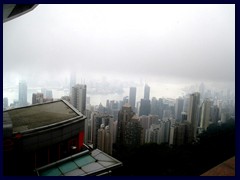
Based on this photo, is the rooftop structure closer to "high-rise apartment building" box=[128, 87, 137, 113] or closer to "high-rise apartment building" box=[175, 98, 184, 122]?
"high-rise apartment building" box=[128, 87, 137, 113]

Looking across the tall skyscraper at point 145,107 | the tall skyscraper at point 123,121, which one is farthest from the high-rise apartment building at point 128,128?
the tall skyscraper at point 145,107

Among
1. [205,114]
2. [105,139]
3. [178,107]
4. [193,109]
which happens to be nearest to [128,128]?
[105,139]

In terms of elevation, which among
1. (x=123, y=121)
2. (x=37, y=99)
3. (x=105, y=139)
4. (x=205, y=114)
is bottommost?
(x=105, y=139)

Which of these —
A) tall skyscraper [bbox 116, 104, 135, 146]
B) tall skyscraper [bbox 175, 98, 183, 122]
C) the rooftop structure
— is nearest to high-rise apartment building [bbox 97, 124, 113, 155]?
tall skyscraper [bbox 116, 104, 135, 146]

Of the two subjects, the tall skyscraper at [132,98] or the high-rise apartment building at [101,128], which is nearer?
the high-rise apartment building at [101,128]

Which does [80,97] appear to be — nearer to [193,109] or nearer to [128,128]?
[128,128]

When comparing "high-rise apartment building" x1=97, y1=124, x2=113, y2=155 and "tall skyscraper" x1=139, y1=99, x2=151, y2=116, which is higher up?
"tall skyscraper" x1=139, y1=99, x2=151, y2=116

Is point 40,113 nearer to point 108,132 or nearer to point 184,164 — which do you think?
point 108,132

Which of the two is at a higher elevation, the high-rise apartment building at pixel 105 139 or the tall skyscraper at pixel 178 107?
the tall skyscraper at pixel 178 107

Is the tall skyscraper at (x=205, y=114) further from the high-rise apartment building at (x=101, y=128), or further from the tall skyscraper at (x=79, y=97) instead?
the tall skyscraper at (x=79, y=97)

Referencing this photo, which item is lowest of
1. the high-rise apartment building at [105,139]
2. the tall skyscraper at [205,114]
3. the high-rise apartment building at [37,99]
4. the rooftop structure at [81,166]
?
the high-rise apartment building at [105,139]

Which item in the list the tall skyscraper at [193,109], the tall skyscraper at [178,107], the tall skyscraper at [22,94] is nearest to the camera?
the tall skyscraper at [22,94]
